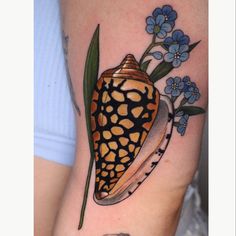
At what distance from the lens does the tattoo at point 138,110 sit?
60 cm

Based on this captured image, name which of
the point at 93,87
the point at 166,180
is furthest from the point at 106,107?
the point at 166,180

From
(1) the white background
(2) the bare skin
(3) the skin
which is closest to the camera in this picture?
(1) the white background

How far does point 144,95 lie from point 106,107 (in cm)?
6

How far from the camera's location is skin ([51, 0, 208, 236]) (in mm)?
601

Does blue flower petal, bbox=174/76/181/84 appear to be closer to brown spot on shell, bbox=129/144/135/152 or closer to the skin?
the skin

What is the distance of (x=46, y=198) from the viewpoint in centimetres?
81

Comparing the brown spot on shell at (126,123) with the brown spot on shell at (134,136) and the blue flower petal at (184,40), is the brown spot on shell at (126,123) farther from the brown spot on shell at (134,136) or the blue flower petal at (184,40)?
the blue flower petal at (184,40)

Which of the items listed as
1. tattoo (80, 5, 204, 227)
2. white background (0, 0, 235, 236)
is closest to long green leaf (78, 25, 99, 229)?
tattoo (80, 5, 204, 227)

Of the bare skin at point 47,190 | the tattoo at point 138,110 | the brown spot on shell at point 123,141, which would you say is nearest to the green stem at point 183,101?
the tattoo at point 138,110

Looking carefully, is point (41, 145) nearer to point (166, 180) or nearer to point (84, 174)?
point (84, 174)
